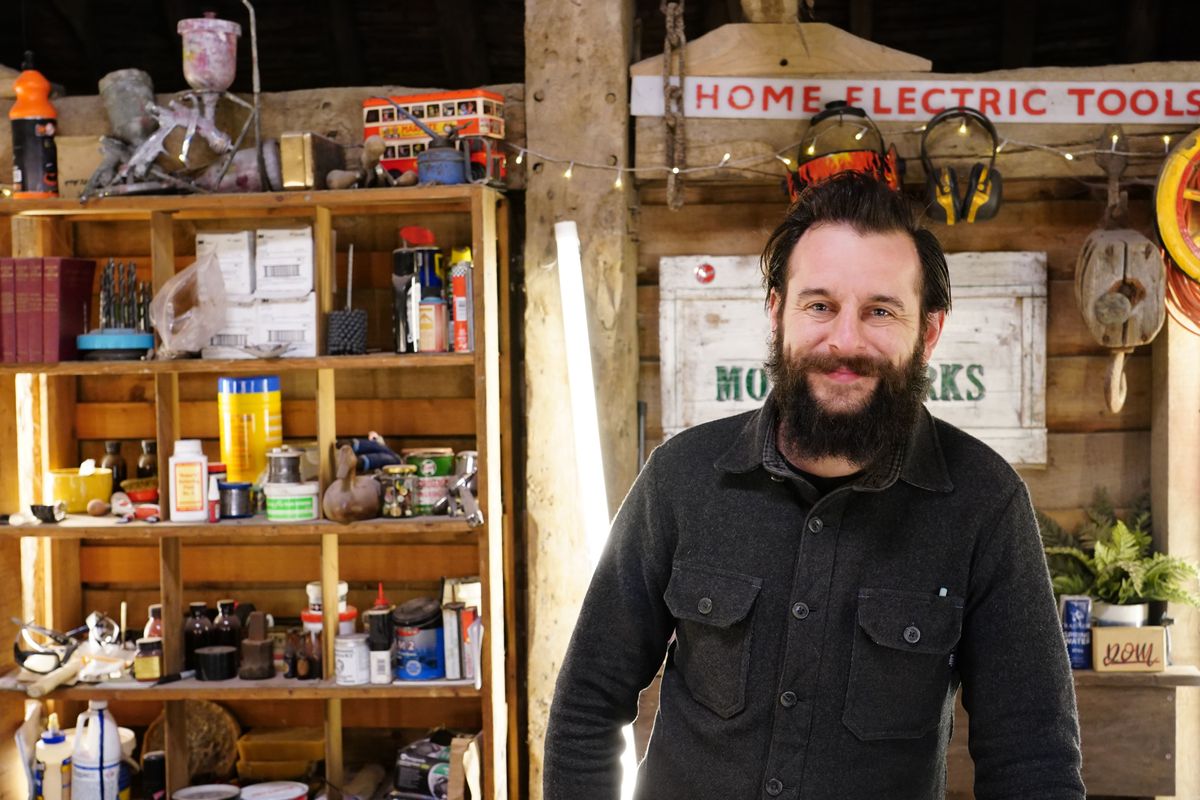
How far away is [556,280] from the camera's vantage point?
3682 millimetres

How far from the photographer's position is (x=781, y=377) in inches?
70.4

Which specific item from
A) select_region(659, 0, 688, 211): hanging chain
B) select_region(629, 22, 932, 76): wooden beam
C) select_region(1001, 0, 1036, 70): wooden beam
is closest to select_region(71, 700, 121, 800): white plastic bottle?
select_region(659, 0, 688, 211): hanging chain

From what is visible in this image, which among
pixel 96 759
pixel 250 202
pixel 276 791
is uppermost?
pixel 250 202

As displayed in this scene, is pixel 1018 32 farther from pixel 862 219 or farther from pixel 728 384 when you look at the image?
pixel 862 219

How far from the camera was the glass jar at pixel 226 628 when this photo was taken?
373 cm

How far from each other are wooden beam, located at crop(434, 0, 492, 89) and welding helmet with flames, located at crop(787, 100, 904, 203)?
2.68 m

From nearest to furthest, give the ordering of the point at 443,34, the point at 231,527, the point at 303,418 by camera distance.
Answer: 1. the point at 231,527
2. the point at 303,418
3. the point at 443,34

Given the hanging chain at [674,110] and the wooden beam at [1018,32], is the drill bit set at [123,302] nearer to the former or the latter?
the hanging chain at [674,110]

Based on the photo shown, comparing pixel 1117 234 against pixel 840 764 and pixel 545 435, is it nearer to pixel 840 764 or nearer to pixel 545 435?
pixel 545 435

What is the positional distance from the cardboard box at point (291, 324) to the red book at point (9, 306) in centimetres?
73

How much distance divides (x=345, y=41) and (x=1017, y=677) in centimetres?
515

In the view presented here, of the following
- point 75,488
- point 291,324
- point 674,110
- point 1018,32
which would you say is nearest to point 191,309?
point 291,324

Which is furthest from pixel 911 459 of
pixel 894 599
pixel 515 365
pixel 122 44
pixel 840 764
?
pixel 122 44

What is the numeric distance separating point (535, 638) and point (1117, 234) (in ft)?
6.77
